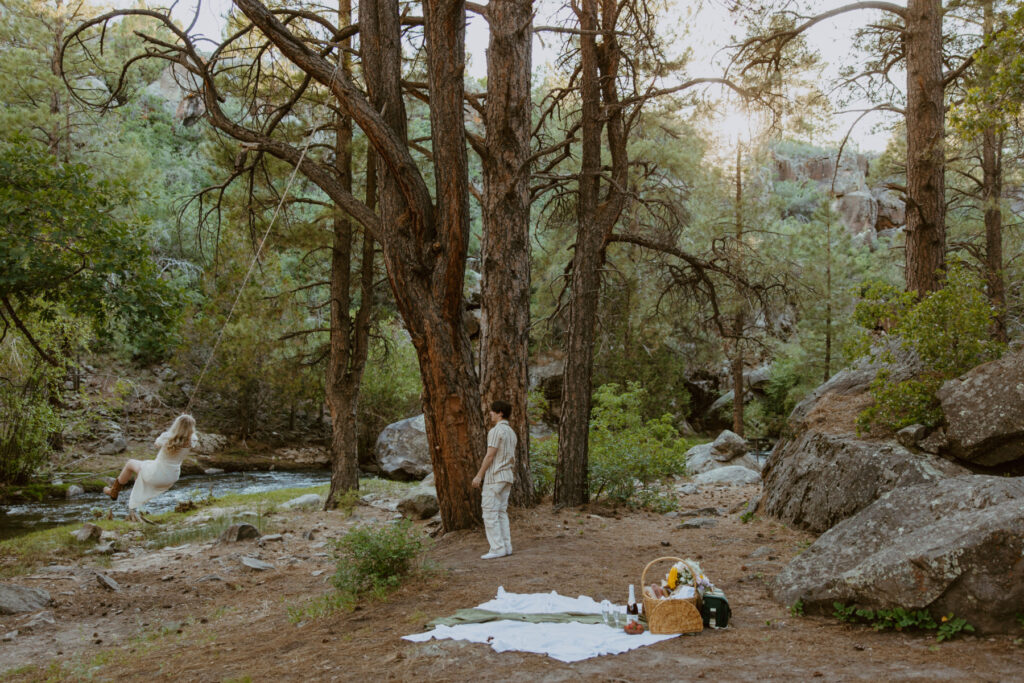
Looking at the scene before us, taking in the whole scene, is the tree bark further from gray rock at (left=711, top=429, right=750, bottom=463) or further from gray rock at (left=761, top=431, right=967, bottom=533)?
gray rock at (left=761, top=431, right=967, bottom=533)

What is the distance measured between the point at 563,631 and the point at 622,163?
23.1 ft

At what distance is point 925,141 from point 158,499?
1652cm

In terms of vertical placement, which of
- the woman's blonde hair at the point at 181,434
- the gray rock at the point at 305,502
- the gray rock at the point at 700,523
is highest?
the woman's blonde hair at the point at 181,434

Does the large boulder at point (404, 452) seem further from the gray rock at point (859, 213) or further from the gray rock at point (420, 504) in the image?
the gray rock at point (859, 213)

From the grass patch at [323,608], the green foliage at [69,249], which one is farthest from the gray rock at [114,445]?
the grass patch at [323,608]

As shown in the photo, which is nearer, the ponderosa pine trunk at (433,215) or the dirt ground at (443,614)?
the dirt ground at (443,614)

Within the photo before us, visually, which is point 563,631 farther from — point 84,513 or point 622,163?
point 84,513

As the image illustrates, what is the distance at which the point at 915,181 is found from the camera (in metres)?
9.34

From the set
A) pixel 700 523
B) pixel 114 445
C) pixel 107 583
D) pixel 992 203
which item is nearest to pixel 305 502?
pixel 107 583

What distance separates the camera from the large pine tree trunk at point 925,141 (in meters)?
9.26

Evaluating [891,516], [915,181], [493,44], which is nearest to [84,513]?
[493,44]

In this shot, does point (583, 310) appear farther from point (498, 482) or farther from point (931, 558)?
point (931, 558)

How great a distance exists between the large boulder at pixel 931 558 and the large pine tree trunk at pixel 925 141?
16.6ft

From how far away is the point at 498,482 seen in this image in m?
7.20
